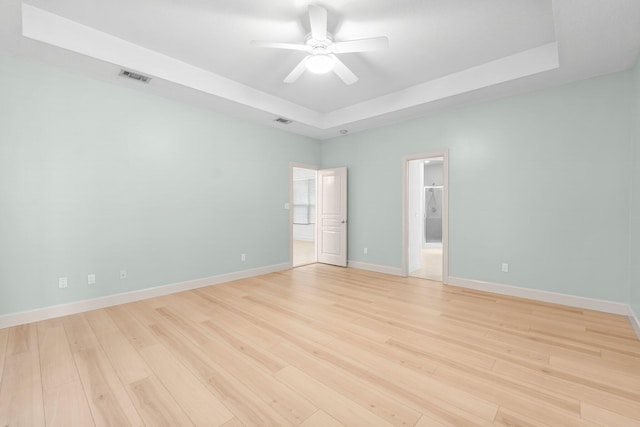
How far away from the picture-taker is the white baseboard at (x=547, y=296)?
3.18 m

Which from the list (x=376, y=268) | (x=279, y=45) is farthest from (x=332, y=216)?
(x=279, y=45)

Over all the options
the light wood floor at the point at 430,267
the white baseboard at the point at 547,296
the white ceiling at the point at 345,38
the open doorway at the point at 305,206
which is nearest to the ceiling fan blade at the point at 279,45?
the white ceiling at the point at 345,38

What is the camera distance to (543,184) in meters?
3.62

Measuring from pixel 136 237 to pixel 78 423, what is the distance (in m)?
2.56

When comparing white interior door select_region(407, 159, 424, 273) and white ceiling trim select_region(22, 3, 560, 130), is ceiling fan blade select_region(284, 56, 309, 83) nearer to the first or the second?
white ceiling trim select_region(22, 3, 560, 130)

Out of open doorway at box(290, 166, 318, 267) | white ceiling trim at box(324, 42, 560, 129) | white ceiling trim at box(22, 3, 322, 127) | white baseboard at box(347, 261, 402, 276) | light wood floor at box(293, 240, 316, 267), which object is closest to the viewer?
white ceiling trim at box(22, 3, 322, 127)

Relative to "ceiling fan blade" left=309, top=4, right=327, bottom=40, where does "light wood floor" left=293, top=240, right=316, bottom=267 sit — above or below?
below

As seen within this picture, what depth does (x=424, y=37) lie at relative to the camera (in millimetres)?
2936

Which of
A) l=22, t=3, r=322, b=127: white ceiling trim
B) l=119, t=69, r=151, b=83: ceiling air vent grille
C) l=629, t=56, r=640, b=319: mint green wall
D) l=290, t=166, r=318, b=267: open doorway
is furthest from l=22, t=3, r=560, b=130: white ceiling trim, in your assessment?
l=290, t=166, r=318, b=267: open doorway

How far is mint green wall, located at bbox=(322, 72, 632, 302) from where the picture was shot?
321 centimetres

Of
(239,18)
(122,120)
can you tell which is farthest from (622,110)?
(122,120)

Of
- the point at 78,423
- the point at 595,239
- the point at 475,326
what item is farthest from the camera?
the point at 595,239

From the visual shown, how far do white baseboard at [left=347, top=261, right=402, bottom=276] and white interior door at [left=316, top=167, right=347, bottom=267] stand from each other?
20 centimetres

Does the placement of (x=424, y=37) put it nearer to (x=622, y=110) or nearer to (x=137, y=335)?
(x=622, y=110)
